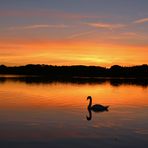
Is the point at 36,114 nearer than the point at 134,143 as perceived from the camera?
No

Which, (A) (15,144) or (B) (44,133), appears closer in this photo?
(A) (15,144)

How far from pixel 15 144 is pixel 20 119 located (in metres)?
4.20

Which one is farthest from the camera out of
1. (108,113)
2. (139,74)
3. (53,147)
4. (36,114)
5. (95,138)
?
(139,74)

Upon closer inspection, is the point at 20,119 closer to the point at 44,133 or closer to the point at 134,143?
the point at 44,133

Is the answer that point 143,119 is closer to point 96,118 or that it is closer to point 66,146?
point 96,118

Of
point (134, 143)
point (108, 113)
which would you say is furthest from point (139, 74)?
point (134, 143)

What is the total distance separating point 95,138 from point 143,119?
441 cm

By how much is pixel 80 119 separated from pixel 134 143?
15.2 feet

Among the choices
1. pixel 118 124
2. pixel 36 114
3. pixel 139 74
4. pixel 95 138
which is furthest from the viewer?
pixel 139 74

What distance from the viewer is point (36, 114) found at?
15516mm

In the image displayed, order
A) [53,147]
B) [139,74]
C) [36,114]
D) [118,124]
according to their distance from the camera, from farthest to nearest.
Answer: [139,74]
[36,114]
[118,124]
[53,147]

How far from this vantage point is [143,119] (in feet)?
47.7

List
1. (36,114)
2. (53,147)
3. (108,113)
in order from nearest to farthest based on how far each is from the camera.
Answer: (53,147), (36,114), (108,113)

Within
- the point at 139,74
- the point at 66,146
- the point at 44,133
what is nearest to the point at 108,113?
the point at 44,133
